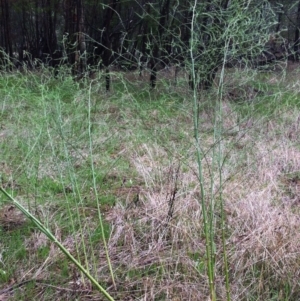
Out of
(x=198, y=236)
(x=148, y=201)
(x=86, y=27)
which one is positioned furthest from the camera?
(x=86, y=27)

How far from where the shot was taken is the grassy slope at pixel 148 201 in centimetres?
174

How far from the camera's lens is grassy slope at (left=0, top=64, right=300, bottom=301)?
68.4 inches

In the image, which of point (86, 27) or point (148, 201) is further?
point (86, 27)

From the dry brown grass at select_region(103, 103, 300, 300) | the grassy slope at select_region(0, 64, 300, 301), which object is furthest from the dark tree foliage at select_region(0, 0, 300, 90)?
the dry brown grass at select_region(103, 103, 300, 300)

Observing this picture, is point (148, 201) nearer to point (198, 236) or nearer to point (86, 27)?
point (198, 236)

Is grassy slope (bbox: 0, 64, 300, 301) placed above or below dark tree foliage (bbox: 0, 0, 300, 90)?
above

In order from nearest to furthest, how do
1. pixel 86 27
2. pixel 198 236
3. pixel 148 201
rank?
pixel 198 236
pixel 148 201
pixel 86 27

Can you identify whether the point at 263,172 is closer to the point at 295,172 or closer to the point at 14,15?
the point at 295,172

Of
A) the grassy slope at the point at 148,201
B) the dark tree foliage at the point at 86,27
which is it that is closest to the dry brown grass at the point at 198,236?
the grassy slope at the point at 148,201

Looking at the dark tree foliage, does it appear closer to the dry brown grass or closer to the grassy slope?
the grassy slope

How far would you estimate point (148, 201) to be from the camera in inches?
93.3

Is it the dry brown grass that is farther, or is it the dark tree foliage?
the dark tree foliage

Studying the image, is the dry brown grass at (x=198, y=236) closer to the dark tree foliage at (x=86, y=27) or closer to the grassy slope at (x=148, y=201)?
the grassy slope at (x=148, y=201)

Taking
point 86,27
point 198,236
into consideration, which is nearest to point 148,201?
point 198,236
